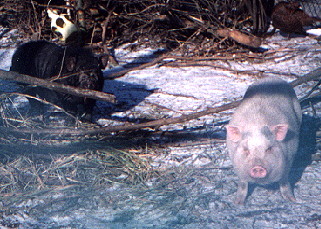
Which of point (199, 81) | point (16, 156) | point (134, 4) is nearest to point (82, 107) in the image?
point (16, 156)

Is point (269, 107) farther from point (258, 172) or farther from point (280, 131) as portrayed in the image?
point (258, 172)

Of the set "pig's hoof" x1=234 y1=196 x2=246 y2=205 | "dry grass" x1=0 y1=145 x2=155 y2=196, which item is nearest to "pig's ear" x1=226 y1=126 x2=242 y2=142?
"pig's hoof" x1=234 y1=196 x2=246 y2=205

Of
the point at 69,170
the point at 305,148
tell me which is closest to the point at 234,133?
the point at 305,148

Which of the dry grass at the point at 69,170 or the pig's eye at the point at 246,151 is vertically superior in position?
the pig's eye at the point at 246,151

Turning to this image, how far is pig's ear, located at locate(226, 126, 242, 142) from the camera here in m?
3.10

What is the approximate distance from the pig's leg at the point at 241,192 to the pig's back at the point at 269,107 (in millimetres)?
544

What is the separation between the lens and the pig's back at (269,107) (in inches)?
128

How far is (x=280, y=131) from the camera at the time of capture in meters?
3.04

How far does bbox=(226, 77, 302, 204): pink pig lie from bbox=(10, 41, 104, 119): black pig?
2.20m

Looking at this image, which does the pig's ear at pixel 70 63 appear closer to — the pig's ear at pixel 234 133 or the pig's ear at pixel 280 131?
the pig's ear at pixel 234 133

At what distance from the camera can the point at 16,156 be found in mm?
3910

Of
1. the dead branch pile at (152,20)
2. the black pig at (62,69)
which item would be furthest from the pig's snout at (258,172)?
the dead branch pile at (152,20)

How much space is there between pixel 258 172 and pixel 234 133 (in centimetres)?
40

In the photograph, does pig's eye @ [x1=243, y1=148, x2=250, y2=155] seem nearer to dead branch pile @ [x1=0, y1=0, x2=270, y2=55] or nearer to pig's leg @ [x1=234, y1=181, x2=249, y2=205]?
pig's leg @ [x1=234, y1=181, x2=249, y2=205]
